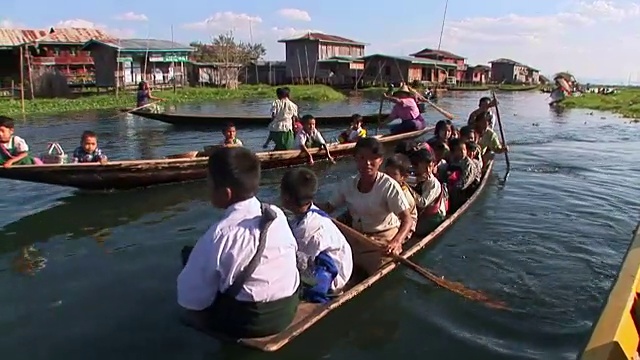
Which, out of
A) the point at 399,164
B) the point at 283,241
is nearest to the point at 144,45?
the point at 399,164

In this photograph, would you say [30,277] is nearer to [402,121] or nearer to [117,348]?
[117,348]

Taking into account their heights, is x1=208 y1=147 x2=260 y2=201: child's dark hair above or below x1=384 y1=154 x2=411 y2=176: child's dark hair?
above

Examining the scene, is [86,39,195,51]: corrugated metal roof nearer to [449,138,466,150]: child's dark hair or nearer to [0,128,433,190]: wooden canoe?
[0,128,433,190]: wooden canoe

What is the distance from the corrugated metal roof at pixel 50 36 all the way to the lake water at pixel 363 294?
2183cm

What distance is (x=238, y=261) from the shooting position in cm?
286

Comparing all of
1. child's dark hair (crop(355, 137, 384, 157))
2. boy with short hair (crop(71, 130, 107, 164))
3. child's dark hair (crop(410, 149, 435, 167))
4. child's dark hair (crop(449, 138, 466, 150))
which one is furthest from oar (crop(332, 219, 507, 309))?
boy with short hair (crop(71, 130, 107, 164))

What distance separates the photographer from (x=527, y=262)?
5875 mm

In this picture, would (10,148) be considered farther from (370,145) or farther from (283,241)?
(283,241)

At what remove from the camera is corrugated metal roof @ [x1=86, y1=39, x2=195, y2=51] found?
30.3 m

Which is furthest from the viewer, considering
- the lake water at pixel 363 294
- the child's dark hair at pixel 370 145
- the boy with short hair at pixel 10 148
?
the boy with short hair at pixel 10 148

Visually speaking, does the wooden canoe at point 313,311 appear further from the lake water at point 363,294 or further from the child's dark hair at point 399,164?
the child's dark hair at point 399,164

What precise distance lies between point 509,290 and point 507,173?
5841 millimetres

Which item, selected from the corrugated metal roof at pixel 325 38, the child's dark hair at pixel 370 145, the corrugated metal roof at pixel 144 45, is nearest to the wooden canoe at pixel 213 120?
the child's dark hair at pixel 370 145

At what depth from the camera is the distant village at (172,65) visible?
2791 cm
